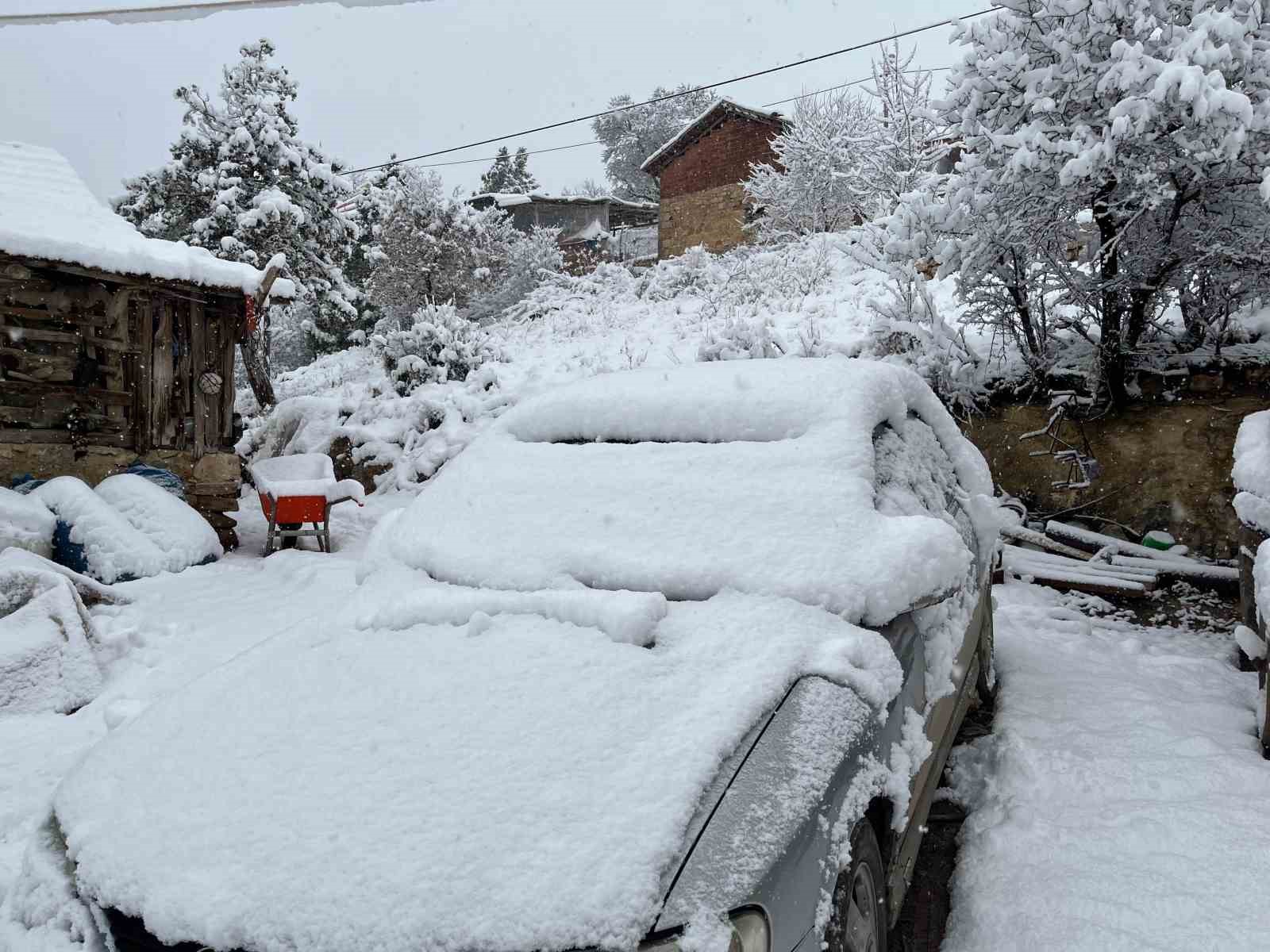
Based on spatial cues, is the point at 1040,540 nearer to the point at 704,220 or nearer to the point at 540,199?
the point at 704,220

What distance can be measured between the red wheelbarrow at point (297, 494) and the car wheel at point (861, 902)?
7.50m

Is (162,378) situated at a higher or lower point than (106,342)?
lower

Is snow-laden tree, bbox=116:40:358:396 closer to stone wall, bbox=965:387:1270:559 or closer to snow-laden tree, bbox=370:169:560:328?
snow-laden tree, bbox=370:169:560:328

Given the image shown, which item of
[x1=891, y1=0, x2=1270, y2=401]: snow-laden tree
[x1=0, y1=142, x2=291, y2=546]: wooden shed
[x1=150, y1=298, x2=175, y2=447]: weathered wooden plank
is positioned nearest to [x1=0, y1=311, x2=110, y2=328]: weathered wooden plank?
[x1=0, y1=142, x2=291, y2=546]: wooden shed

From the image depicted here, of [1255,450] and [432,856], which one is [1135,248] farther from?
[432,856]

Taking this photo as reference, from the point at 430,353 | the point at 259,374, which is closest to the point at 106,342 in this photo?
the point at 430,353

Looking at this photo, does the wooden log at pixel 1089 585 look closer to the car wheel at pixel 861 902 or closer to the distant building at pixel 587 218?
the car wheel at pixel 861 902

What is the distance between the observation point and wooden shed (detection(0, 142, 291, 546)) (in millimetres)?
8008

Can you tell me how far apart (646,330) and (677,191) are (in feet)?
44.5

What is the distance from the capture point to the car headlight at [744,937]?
1.28 metres

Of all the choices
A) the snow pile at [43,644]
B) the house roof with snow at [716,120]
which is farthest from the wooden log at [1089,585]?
the house roof with snow at [716,120]

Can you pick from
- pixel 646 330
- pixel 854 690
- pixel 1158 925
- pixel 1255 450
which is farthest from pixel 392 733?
pixel 646 330

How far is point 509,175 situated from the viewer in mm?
43188

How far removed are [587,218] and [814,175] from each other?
52.4ft
